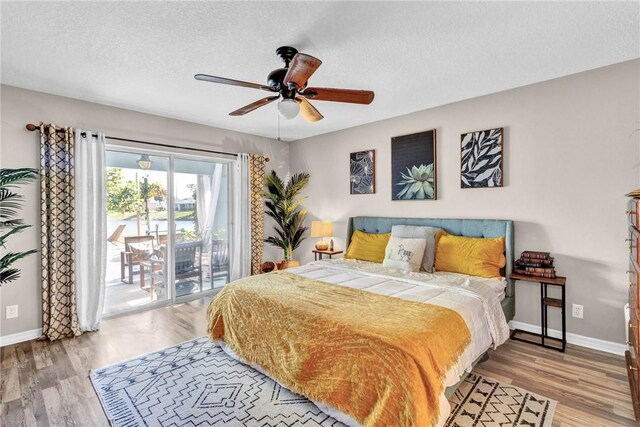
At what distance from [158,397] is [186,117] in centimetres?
331

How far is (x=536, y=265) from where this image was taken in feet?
9.62

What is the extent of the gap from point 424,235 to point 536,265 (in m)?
1.07

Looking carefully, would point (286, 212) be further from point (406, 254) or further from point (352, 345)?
point (352, 345)

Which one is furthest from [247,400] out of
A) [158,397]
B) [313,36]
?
[313,36]

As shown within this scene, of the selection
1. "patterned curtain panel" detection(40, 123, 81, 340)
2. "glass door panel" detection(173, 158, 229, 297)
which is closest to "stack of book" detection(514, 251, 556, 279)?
"glass door panel" detection(173, 158, 229, 297)

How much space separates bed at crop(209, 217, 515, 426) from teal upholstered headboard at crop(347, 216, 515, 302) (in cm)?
2

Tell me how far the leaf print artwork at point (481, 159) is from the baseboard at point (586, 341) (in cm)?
148

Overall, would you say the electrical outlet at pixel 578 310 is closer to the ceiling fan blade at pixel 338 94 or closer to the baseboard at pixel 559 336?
the baseboard at pixel 559 336

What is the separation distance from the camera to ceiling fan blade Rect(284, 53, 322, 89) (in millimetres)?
1842

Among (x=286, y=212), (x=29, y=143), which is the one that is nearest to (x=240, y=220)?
(x=286, y=212)

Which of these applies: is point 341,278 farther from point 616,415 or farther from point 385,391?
point 616,415

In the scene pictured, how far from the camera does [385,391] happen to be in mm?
1606

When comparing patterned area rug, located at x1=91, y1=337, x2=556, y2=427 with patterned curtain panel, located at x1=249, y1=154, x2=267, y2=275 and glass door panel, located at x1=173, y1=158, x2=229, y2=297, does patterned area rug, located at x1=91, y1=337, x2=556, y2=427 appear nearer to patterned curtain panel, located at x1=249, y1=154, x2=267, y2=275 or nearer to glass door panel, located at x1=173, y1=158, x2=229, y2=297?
glass door panel, located at x1=173, y1=158, x2=229, y2=297

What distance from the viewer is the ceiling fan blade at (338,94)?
2305 millimetres
